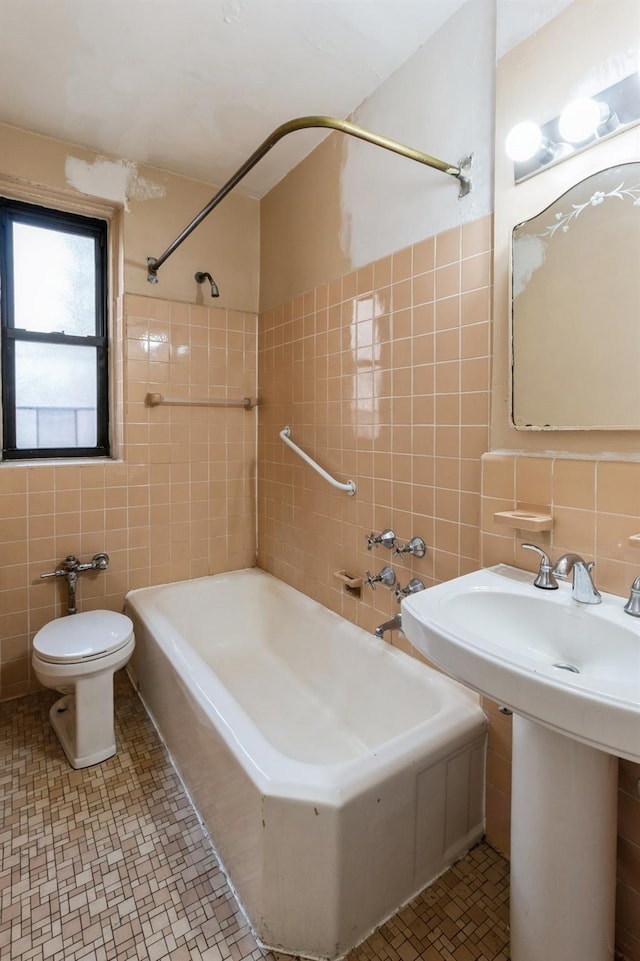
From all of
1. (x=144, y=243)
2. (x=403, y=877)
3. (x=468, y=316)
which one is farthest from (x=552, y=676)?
(x=144, y=243)

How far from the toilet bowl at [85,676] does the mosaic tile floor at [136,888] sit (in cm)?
8

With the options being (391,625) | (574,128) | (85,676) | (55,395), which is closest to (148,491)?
(55,395)

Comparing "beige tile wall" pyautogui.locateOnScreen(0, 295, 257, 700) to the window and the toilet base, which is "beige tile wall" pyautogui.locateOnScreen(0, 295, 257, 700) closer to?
the window

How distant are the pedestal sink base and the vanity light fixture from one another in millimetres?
1313

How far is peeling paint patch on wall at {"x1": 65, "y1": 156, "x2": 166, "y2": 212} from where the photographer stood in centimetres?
204

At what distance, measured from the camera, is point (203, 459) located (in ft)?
8.05

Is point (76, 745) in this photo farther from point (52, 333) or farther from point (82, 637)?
point (52, 333)

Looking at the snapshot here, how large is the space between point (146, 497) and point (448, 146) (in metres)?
1.92

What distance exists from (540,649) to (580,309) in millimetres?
811

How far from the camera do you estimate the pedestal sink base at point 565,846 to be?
35.5 inches

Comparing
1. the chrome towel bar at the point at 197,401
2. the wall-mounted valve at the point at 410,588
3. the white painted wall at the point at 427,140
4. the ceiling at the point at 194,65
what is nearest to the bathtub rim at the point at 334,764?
the wall-mounted valve at the point at 410,588

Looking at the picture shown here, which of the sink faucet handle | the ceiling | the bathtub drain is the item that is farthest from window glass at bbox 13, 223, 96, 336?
the bathtub drain

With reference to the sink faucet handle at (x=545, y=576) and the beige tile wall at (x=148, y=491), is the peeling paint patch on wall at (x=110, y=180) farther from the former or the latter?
the sink faucet handle at (x=545, y=576)

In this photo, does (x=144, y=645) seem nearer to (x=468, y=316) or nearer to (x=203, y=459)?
(x=203, y=459)
